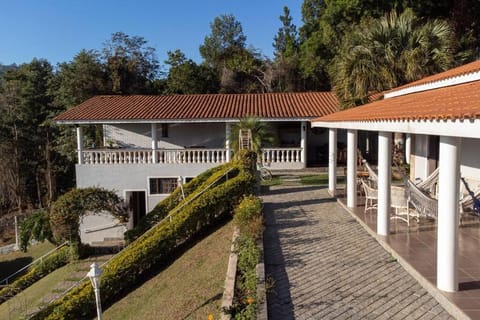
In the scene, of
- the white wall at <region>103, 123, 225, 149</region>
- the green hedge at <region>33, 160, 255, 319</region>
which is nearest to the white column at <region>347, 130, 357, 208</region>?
the green hedge at <region>33, 160, 255, 319</region>

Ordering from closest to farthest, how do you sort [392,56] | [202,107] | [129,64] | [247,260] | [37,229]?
[247,260] → [37,229] → [392,56] → [202,107] → [129,64]

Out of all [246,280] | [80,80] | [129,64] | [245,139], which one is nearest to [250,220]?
[246,280]

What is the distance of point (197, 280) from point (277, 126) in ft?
50.2

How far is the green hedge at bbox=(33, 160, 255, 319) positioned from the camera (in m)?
8.61

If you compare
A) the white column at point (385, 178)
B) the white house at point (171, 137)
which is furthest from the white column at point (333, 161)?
the white house at point (171, 137)

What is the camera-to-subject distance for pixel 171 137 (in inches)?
837

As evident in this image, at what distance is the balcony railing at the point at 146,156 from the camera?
17.3 meters

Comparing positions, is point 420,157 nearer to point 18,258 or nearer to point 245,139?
point 245,139

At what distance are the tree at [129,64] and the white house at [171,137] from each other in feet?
32.6

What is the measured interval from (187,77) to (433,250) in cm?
3065

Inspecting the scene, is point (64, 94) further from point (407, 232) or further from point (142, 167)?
point (407, 232)

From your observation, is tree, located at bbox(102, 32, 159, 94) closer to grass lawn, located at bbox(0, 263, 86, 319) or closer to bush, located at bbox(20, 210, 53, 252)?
bush, located at bbox(20, 210, 53, 252)

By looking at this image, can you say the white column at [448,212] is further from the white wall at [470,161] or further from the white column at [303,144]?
the white column at [303,144]

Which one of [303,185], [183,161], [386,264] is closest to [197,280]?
[386,264]
